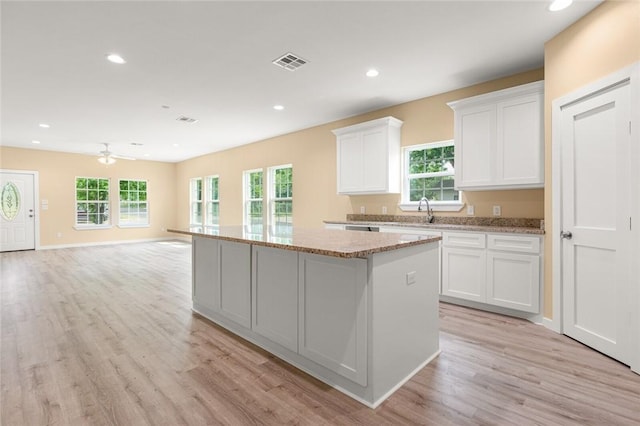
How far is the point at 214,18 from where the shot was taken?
2559mm

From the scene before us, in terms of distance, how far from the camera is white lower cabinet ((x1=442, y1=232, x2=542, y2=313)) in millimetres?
3062

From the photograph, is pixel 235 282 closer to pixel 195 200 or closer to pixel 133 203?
pixel 195 200

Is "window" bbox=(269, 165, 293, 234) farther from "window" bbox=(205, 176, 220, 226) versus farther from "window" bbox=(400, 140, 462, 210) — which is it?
"window" bbox=(400, 140, 462, 210)

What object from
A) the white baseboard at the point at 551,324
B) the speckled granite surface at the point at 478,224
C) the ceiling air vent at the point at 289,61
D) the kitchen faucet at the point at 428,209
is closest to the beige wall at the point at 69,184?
the speckled granite surface at the point at 478,224

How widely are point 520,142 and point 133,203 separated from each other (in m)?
10.1

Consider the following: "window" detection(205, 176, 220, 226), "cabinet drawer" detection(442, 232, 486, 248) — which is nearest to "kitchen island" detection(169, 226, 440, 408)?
"cabinet drawer" detection(442, 232, 486, 248)

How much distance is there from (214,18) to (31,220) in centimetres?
853

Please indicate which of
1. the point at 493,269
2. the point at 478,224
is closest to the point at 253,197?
the point at 478,224

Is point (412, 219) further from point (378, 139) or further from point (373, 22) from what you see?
point (373, 22)

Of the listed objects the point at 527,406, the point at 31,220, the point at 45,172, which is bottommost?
the point at 527,406

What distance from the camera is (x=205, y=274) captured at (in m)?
3.22

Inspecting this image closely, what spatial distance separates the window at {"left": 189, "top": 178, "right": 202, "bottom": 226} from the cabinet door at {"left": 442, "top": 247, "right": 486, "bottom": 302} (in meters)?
7.85

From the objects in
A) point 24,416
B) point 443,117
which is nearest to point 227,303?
point 24,416

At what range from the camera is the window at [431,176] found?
166 inches
